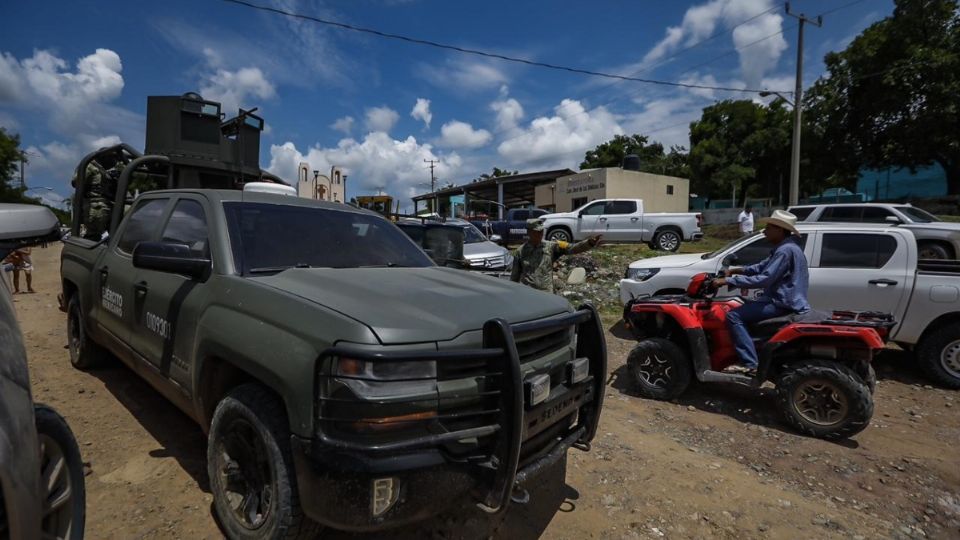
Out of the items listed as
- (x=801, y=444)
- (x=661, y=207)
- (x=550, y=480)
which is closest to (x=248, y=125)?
(x=550, y=480)

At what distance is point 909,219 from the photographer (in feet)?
38.5

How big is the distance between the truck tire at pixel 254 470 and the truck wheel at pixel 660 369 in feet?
12.0

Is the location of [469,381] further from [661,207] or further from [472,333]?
[661,207]

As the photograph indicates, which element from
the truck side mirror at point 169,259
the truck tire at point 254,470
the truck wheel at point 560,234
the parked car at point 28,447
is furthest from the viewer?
the truck wheel at point 560,234

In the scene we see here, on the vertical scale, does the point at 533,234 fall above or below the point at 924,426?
above

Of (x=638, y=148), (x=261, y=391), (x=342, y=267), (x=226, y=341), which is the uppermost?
(x=638, y=148)

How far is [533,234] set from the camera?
6.31m

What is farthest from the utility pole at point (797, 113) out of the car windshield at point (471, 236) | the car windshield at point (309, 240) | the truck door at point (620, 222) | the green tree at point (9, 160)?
the green tree at point (9, 160)

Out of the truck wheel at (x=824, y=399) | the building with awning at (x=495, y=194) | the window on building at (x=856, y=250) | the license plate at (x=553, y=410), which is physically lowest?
the truck wheel at (x=824, y=399)

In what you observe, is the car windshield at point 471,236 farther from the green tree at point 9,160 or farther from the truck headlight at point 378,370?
the green tree at point 9,160

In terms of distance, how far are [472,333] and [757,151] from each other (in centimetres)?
3603

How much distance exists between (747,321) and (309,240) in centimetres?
387

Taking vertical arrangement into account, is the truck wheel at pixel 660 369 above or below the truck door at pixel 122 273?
below

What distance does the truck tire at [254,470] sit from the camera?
1.99m
